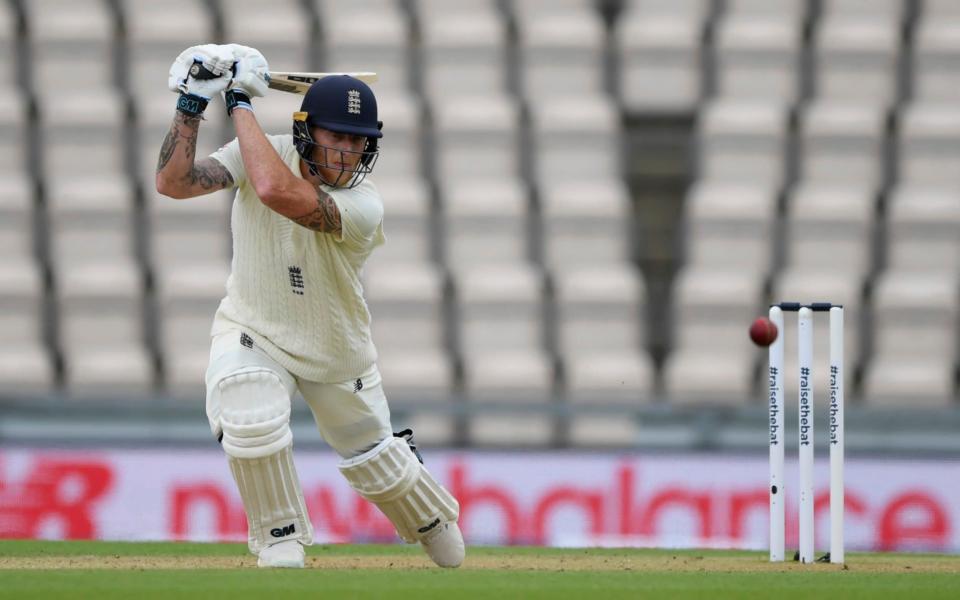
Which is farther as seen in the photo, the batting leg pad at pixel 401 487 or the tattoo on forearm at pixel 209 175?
the batting leg pad at pixel 401 487

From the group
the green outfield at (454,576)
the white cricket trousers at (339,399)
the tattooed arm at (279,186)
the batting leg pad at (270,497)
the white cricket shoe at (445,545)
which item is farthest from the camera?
the white cricket shoe at (445,545)

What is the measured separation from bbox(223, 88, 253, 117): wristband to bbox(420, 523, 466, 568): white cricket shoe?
4.81 feet

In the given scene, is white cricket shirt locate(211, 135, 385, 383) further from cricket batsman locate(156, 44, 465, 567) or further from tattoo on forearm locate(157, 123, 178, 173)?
tattoo on forearm locate(157, 123, 178, 173)

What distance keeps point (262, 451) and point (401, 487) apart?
1.92ft

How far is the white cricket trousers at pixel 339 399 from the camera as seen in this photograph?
472 cm

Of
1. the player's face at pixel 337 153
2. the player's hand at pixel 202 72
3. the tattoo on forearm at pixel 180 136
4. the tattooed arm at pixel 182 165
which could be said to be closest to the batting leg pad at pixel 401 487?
the player's face at pixel 337 153

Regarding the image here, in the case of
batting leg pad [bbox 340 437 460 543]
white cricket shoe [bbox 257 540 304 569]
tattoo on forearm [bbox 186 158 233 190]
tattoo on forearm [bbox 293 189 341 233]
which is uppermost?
tattoo on forearm [bbox 186 158 233 190]

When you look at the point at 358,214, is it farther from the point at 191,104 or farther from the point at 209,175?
the point at 191,104

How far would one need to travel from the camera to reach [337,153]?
4770 mm

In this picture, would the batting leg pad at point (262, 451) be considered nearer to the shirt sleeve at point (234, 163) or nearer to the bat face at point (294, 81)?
the shirt sleeve at point (234, 163)

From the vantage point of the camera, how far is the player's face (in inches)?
187

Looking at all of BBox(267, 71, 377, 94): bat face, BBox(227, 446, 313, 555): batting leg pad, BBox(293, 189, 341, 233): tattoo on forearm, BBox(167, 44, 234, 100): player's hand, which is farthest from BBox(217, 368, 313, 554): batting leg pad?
BBox(267, 71, 377, 94): bat face

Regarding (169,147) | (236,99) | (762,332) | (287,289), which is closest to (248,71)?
(236,99)

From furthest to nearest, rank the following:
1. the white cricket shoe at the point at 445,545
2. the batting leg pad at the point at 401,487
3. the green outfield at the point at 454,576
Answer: the white cricket shoe at the point at 445,545
the batting leg pad at the point at 401,487
the green outfield at the point at 454,576
